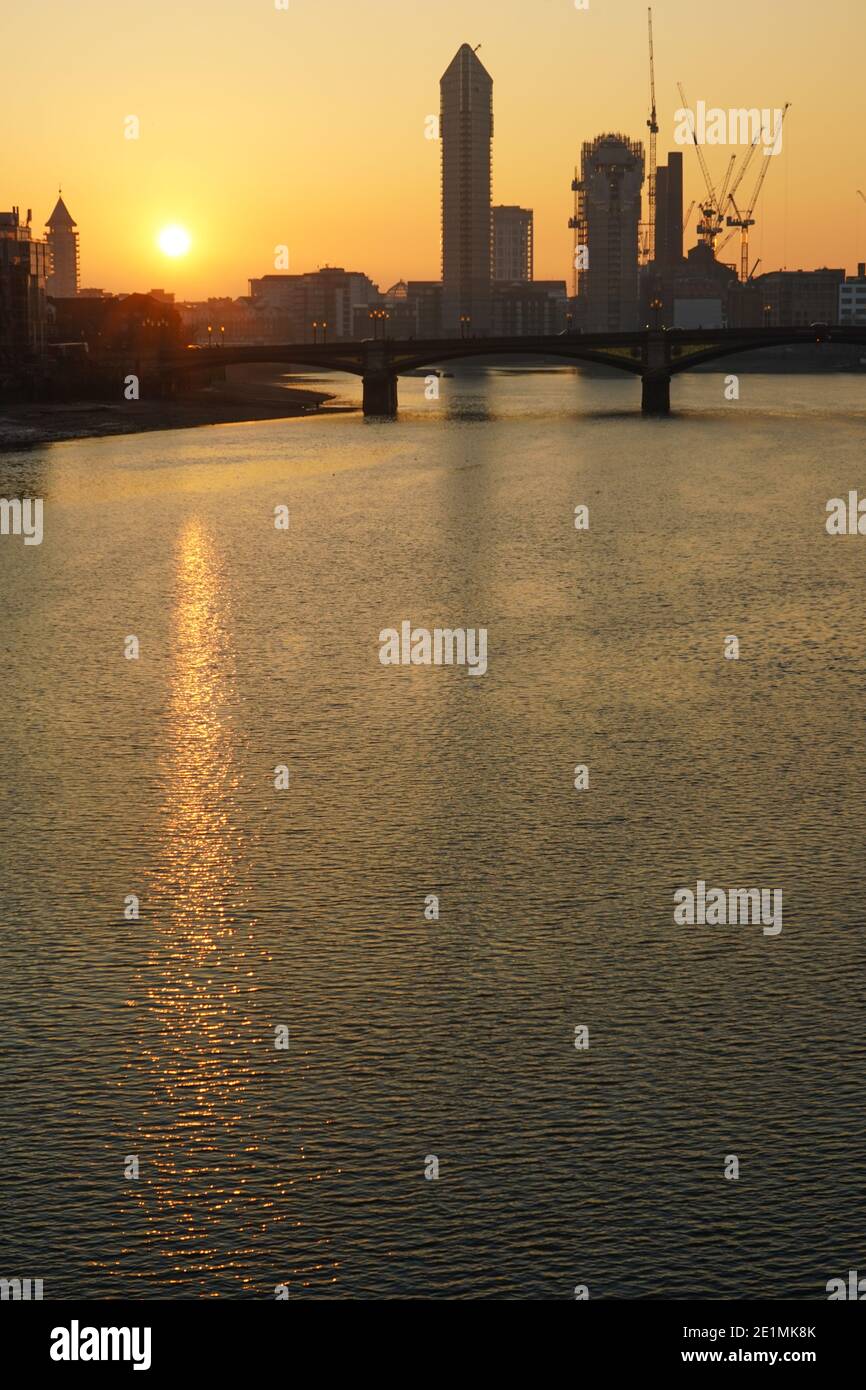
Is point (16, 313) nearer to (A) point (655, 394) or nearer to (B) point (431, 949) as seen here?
(A) point (655, 394)

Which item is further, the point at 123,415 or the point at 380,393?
the point at 380,393

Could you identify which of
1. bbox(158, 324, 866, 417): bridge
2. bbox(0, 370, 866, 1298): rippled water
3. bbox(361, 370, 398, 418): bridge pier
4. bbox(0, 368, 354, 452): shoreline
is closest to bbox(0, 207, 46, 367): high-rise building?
bbox(0, 368, 354, 452): shoreline

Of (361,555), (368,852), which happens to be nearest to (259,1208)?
(368,852)

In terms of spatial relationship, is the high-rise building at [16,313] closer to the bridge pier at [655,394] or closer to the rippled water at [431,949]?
the bridge pier at [655,394]

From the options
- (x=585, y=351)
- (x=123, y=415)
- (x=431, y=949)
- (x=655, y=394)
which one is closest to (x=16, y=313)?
(x=123, y=415)

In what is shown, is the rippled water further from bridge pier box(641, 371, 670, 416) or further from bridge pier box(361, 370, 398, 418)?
bridge pier box(361, 370, 398, 418)

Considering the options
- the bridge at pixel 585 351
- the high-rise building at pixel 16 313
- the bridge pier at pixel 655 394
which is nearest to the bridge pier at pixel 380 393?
the bridge at pixel 585 351
